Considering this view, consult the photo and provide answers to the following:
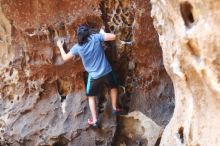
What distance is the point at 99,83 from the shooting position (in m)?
4.02

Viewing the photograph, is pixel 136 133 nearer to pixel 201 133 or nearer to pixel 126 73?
pixel 126 73

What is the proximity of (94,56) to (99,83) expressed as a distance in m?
0.27

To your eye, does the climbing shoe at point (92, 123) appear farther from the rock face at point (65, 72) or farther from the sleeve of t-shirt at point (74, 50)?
the sleeve of t-shirt at point (74, 50)

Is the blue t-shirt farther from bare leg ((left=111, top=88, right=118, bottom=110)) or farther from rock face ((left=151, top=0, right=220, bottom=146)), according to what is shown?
rock face ((left=151, top=0, right=220, bottom=146))

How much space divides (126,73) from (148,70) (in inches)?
8.6

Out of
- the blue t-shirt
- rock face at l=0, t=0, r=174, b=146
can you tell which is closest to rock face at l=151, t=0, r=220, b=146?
the blue t-shirt

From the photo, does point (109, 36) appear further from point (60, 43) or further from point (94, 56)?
point (60, 43)

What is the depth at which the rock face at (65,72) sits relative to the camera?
13.5ft

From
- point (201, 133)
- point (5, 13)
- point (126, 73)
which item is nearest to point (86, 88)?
point (126, 73)

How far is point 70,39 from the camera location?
4180 millimetres

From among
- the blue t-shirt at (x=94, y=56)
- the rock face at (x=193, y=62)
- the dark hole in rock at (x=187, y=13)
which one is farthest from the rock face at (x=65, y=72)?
the dark hole in rock at (x=187, y=13)

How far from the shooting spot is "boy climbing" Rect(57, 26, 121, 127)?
382 centimetres

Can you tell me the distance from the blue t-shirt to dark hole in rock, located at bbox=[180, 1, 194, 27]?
1260 mm

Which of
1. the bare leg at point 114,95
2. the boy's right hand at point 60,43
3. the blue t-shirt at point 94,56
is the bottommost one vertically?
the bare leg at point 114,95
